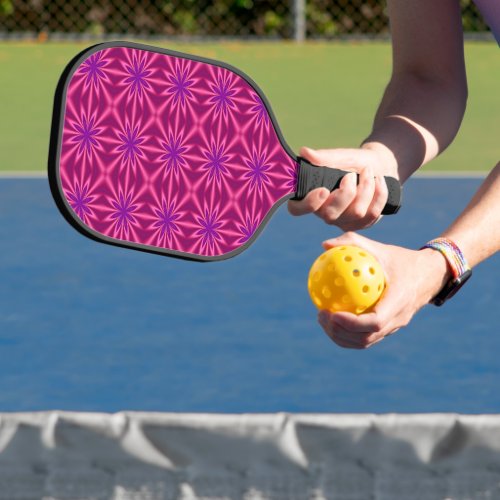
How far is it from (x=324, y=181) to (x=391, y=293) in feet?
1.28

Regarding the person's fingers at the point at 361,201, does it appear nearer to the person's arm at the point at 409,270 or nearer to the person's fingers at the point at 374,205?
the person's fingers at the point at 374,205

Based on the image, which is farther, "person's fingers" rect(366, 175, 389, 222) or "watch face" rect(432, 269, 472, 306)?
"person's fingers" rect(366, 175, 389, 222)

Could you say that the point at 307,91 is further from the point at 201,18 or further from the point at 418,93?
the point at 418,93

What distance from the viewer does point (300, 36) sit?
12773 millimetres

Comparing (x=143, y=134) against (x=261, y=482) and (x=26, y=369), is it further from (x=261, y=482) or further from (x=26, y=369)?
(x=26, y=369)

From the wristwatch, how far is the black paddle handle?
9.6 inches

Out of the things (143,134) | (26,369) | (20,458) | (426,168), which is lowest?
(426,168)

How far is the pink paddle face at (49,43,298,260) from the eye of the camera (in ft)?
7.27

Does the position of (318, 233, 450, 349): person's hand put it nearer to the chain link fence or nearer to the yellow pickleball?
the yellow pickleball

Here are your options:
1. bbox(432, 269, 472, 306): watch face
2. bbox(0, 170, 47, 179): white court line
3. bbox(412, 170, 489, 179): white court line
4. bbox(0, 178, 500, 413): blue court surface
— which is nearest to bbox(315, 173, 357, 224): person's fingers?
bbox(432, 269, 472, 306): watch face

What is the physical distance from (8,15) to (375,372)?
9.22 m

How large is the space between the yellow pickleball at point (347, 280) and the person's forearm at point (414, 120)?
0.33 meters

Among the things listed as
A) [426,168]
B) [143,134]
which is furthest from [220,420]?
[426,168]

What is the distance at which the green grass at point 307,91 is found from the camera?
7.97 m
